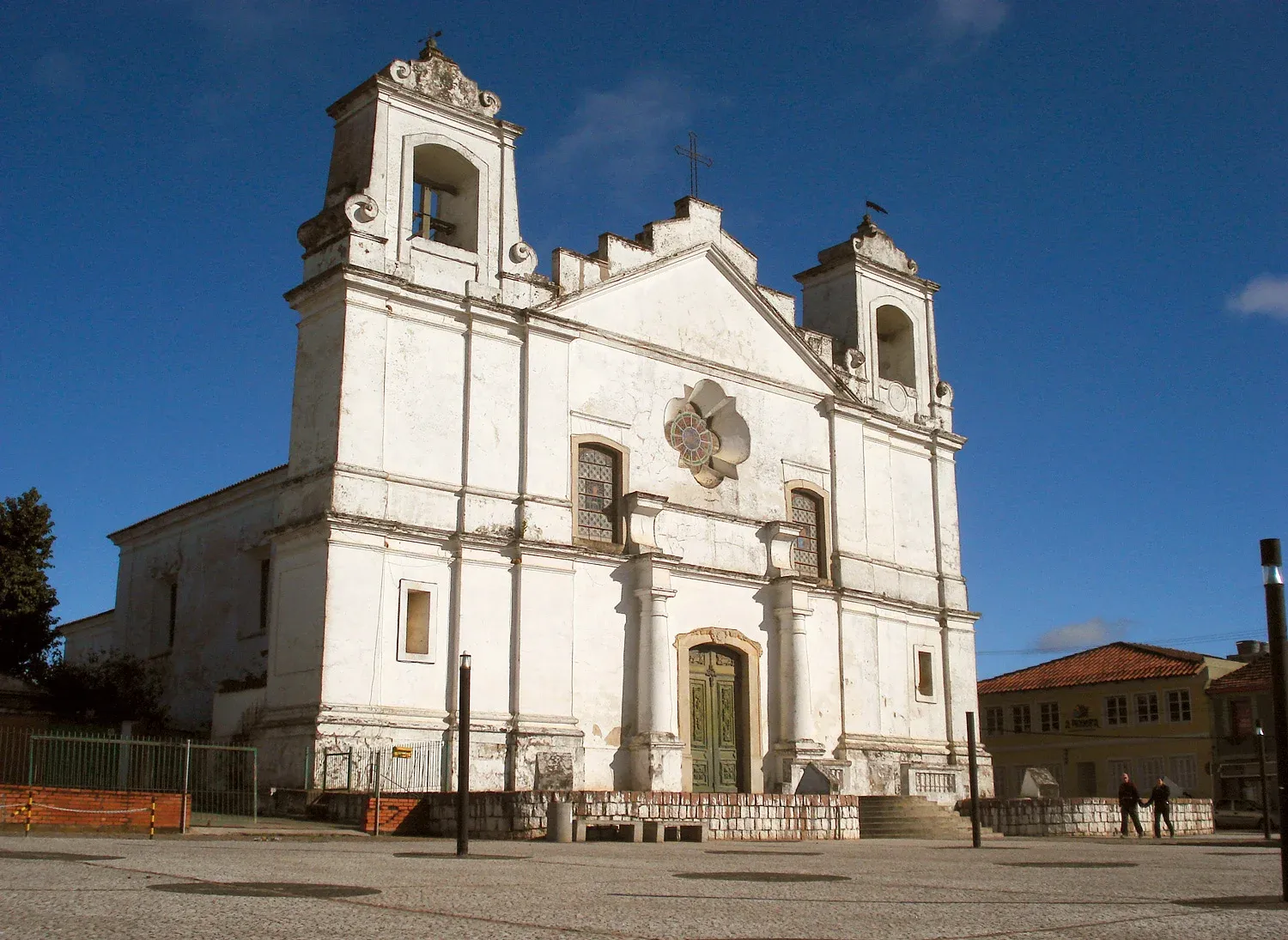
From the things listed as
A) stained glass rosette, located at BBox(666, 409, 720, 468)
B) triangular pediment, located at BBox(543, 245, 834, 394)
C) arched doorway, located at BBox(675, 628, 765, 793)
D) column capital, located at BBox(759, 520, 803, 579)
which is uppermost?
triangular pediment, located at BBox(543, 245, 834, 394)

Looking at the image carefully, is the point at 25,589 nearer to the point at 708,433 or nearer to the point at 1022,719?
the point at 708,433

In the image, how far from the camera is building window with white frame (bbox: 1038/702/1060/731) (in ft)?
159

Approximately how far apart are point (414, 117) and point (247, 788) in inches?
479

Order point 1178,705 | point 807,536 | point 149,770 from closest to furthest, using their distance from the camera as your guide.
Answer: point 149,770 < point 807,536 < point 1178,705

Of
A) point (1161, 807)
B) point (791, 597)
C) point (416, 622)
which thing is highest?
point (791, 597)

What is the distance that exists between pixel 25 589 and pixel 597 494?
1346 cm

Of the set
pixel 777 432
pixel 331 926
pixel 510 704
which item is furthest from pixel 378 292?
pixel 331 926

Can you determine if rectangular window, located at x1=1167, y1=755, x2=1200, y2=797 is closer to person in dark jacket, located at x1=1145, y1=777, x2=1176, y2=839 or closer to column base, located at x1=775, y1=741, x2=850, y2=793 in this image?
person in dark jacket, located at x1=1145, y1=777, x2=1176, y2=839

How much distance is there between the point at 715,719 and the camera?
86.6 feet

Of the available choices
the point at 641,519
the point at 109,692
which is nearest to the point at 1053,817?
the point at 641,519

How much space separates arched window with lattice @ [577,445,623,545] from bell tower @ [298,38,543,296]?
3.32m

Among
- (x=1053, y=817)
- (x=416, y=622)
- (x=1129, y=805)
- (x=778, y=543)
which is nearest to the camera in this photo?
(x=416, y=622)

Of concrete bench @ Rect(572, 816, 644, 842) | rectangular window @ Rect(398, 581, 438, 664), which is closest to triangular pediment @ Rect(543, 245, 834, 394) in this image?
rectangular window @ Rect(398, 581, 438, 664)

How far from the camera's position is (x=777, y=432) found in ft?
95.1
